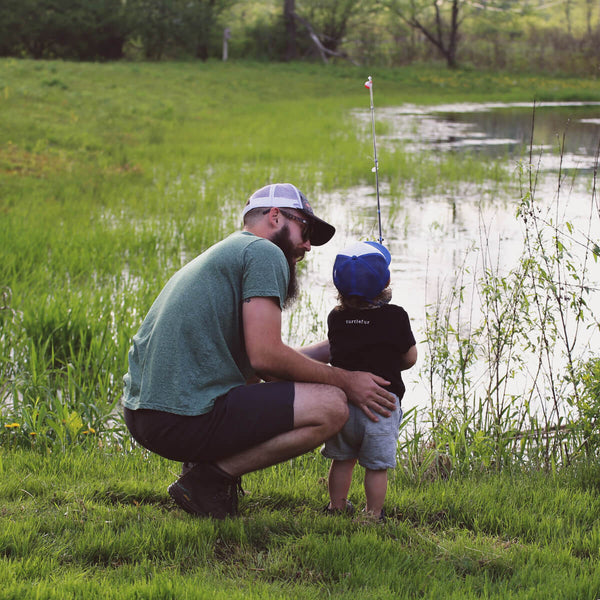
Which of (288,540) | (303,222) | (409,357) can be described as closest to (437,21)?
(303,222)

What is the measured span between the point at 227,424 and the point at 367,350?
643mm

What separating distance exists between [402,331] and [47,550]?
1.56 meters

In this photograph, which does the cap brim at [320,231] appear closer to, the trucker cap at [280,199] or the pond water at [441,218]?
the trucker cap at [280,199]

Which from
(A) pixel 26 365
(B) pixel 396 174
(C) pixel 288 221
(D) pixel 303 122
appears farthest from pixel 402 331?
(D) pixel 303 122

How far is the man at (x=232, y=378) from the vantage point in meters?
3.14

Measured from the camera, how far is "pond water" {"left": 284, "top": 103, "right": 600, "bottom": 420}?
697 cm

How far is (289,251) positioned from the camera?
3410 millimetres

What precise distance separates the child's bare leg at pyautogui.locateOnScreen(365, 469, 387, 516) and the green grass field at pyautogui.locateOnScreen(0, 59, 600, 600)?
8 cm

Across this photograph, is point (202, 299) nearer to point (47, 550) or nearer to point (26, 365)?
point (47, 550)

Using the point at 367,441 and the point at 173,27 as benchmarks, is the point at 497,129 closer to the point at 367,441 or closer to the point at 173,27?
the point at 367,441

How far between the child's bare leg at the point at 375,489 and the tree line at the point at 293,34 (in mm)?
39370

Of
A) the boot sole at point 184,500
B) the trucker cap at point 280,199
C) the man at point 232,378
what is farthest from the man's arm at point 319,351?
the boot sole at point 184,500

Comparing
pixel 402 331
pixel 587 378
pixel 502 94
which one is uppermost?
pixel 502 94

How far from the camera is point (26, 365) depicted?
5.41 meters
